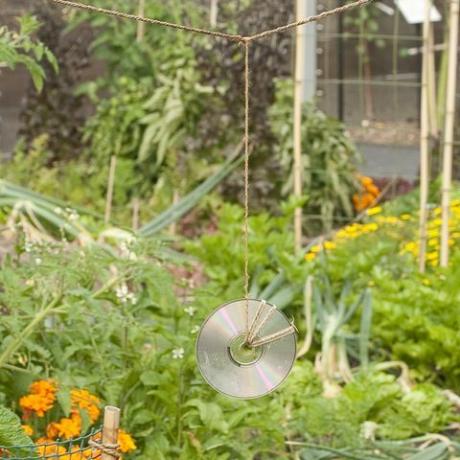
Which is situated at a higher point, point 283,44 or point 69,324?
point 283,44

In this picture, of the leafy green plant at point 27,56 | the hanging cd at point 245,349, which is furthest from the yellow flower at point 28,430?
the leafy green plant at point 27,56

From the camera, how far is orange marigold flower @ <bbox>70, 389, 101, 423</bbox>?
3.50m

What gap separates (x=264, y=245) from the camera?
18.1 ft

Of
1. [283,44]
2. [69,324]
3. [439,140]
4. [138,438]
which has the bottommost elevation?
[138,438]

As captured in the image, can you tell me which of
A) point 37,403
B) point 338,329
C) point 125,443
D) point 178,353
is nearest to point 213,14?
point 338,329

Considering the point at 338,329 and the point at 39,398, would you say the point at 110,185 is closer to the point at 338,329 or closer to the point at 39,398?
the point at 338,329

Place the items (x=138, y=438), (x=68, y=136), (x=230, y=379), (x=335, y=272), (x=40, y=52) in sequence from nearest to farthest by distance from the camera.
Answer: (x=230, y=379), (x=40, y=52), (x=138, y=438), (x=335, y=272), (x=68, y=136)

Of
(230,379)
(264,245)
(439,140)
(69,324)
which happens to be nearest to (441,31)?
(439,140)

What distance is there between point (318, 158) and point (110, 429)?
17.7 ft

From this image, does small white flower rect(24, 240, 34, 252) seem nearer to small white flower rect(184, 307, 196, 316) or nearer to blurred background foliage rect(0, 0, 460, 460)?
blurred background foliage rect(0, 0, 460, 460)

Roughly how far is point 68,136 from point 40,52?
5405mm

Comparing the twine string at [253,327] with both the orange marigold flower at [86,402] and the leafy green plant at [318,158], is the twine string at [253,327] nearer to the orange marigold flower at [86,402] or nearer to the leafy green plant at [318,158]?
the orange marigold flower at [86,402]

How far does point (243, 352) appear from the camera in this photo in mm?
2789

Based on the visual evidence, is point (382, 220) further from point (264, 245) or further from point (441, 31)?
point (441, 31)
